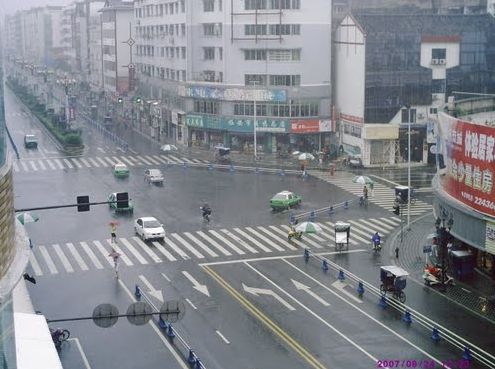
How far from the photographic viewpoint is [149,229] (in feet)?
135

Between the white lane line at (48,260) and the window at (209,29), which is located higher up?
the window at (209,29)

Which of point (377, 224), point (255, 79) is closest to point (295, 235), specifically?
point (377, 224)

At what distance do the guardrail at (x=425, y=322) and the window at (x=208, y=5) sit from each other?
1714 inches

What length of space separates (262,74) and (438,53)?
49.7 ft

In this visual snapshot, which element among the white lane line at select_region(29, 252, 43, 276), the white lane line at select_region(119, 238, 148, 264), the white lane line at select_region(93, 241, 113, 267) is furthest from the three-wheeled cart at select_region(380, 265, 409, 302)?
the white lane line at select_region(29, 252, 43, 276)

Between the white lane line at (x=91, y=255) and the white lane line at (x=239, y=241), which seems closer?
the white lane line at (x=91, y=255)

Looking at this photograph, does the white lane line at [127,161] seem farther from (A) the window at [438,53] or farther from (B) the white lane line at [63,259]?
(B) the white lane line at [63,259]

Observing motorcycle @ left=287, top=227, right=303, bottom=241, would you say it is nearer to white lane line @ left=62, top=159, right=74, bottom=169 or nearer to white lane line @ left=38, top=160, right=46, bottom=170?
white lane line @ left=62, top=159, right=74, bottom=169

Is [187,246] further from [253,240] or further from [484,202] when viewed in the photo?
[484,202]

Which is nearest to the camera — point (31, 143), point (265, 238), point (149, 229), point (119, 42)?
point (149, 229)

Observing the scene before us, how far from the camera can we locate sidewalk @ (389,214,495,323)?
101 feet

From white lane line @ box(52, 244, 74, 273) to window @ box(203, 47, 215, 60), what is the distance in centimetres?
3806

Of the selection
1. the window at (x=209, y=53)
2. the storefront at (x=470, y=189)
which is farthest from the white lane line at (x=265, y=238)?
the window at (x=209, y=53)

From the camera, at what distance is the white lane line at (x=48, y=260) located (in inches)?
1426
